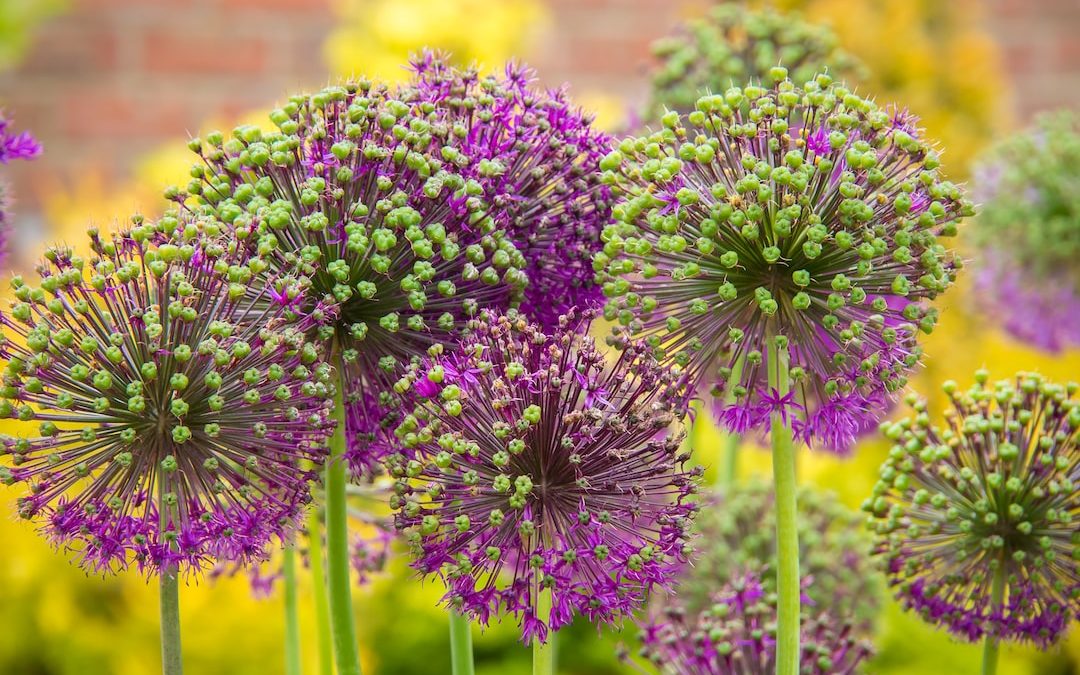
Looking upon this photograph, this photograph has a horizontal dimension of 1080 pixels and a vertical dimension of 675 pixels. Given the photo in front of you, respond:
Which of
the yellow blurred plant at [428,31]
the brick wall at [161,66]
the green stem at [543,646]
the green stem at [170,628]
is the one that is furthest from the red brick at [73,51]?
the green stem at [543,646]

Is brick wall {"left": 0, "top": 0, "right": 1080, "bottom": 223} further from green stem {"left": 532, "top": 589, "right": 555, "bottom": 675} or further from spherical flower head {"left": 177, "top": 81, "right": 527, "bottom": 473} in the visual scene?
green stem {"left": 532, "top": 589, "right": 555, "bottom": 675}

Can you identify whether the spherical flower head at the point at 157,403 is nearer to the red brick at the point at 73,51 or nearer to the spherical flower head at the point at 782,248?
the spherical flower head at the point at 782,248

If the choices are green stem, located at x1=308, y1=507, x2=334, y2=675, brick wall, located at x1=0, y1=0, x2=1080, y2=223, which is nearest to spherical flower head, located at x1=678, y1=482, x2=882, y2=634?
green stem, located at x1=308, y1=507, x2=334, y2=675

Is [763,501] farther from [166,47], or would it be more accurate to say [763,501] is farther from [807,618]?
[166,47]

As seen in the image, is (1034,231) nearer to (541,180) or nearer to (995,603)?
(995,603)

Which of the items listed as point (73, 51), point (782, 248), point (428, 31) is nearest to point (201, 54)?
point (73, 51)
